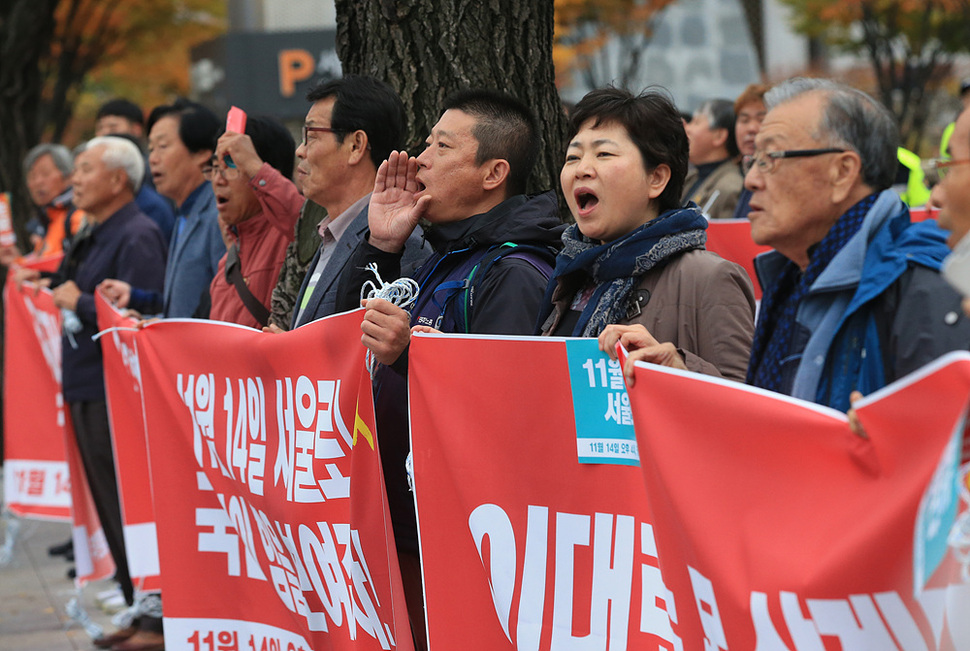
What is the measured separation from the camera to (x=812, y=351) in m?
2.51

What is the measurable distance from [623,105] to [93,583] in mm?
5344

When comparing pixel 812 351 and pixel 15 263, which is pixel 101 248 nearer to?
pixel 15 263

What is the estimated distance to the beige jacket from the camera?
298 centimetres

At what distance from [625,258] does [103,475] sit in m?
3.96

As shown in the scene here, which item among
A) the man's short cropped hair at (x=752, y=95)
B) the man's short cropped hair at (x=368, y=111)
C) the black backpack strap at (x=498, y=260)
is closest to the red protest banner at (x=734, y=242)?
the man's short cropped hair at (x=752, y=95)

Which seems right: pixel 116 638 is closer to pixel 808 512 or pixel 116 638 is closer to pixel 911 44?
pixel 808 512

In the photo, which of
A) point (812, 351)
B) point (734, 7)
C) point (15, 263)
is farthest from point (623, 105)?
point (734, 7)

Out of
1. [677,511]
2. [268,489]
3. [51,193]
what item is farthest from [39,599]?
[677,511]

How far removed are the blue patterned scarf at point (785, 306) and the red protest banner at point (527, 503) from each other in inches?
12.6

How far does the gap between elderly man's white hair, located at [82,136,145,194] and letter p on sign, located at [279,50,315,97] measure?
34.3 feet

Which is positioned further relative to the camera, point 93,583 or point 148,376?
point 93,583

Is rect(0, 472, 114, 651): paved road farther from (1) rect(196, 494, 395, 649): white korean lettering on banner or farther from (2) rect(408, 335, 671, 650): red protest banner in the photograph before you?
(2) rect(408, 335, 671, 650): red protest banner

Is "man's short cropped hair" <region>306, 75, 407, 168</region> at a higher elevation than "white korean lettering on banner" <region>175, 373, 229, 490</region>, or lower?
higher

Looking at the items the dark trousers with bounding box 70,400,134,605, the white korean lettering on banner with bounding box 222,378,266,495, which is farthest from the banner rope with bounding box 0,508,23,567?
the white korean lettering on banner with bounding box 222,378,266,495
